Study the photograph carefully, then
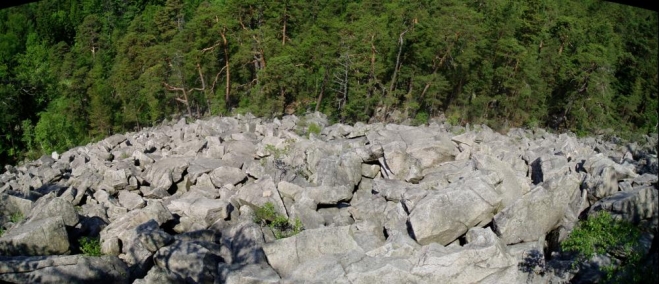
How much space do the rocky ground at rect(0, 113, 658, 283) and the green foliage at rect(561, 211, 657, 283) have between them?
450 mm

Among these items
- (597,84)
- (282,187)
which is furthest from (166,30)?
(597,84)

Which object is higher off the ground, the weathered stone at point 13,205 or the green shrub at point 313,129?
the weathered stone at point 13,205

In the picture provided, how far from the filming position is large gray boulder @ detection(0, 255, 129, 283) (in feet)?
36.4

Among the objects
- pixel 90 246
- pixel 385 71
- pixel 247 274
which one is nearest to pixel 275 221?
pixel 247 274

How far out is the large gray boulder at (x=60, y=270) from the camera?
11086 millimetres

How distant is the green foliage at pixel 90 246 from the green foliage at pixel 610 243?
43.5ft

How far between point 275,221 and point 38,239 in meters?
6.81

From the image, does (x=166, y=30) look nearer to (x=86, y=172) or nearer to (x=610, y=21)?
(x=86, y=172)

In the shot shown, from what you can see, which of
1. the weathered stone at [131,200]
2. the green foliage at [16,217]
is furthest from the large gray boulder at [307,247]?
the green foliage at [16,217]

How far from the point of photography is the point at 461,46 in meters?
36.5

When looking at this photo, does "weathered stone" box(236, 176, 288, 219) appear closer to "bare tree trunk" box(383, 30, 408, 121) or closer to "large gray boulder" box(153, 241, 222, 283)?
"large gray boulder" box(153, 241, 222, 283)

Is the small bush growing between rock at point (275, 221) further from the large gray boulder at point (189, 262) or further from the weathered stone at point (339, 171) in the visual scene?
the weathered stone at point (339, 171)

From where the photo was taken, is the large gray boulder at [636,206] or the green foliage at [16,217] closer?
the large gray boulder at [636,206]

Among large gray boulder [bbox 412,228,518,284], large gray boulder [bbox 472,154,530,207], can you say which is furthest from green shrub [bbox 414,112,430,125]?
large gray boulder [bbox 412,228,518,284]
